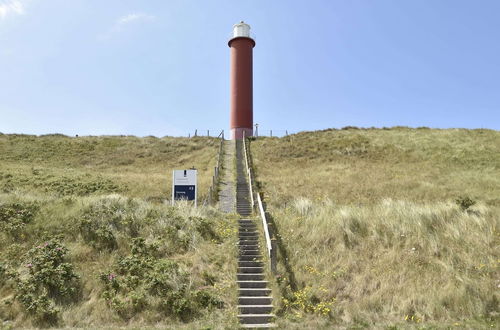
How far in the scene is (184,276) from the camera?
10531mm

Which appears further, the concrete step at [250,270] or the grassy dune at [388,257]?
the concrete step at [250,270]

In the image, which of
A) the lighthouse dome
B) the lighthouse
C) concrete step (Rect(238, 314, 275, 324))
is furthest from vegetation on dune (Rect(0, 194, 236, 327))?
the lighthouse dome

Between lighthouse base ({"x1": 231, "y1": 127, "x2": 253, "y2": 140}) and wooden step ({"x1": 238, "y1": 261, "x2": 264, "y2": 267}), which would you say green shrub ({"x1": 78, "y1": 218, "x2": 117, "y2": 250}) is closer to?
wooden step ({"x1": 238, "y1": 261, "x2": 264, "y2": 267})

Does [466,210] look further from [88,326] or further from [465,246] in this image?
[88,326]

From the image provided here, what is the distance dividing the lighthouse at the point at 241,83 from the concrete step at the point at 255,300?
95.0 feet

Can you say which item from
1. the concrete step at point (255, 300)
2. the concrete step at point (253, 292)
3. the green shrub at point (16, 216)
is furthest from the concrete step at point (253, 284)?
the green shrub at point (16, 216)

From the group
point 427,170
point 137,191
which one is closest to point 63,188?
point 137,191

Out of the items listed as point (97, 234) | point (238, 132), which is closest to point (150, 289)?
point (97, 234)

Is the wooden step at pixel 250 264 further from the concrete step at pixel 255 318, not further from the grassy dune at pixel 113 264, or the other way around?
the concrete step at pixel 255 318

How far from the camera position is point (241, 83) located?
1513 inches

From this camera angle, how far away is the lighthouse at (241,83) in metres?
38.2

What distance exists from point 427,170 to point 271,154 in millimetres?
12745

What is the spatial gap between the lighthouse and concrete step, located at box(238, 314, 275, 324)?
29.7 metres

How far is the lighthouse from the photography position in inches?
1505
